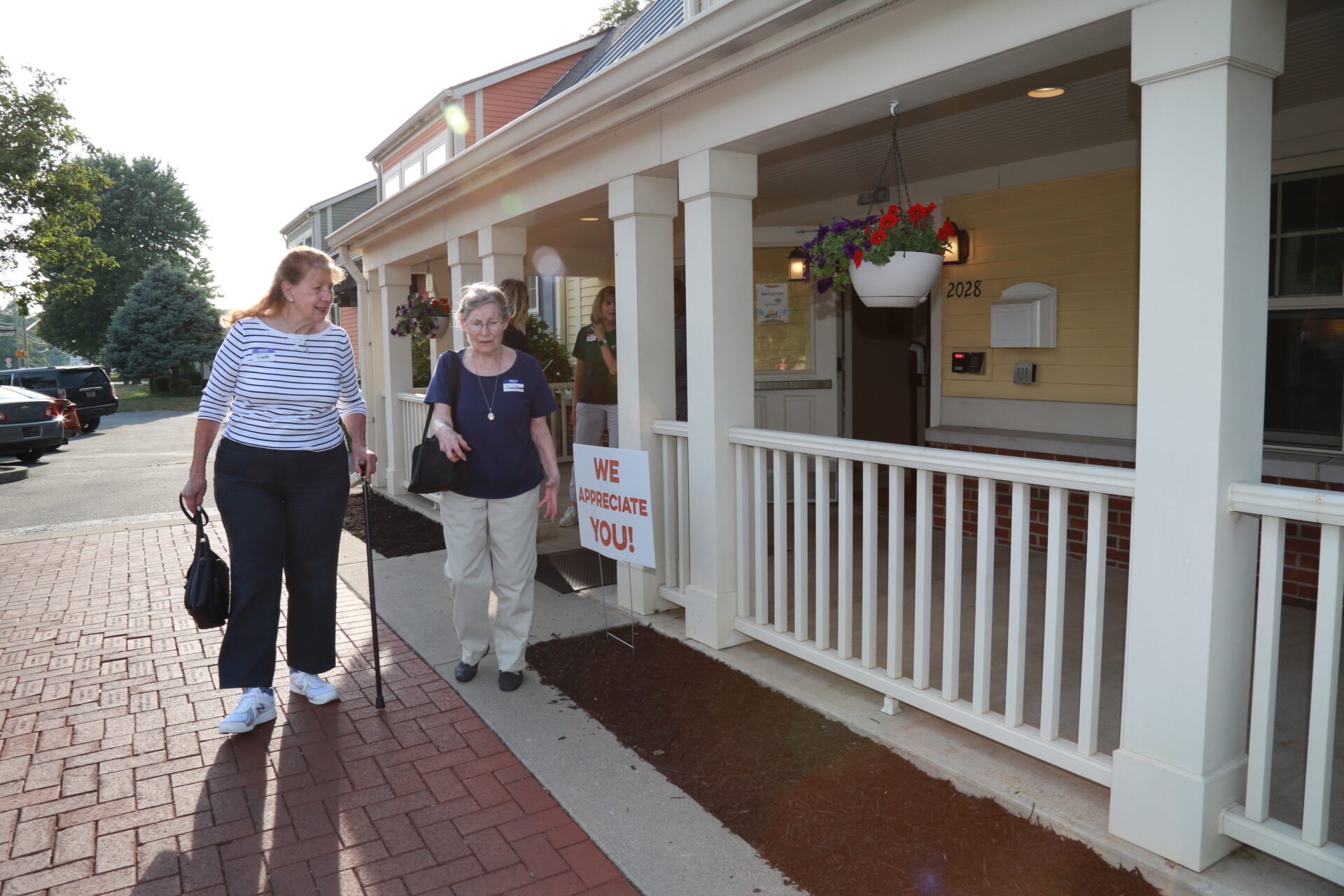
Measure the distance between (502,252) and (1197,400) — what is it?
507 centimetres

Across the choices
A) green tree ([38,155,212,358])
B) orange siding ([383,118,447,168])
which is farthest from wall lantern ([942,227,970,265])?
green tree ([38,155,212,358])

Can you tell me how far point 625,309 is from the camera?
15.9 feet

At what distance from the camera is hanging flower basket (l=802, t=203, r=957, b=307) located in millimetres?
3420

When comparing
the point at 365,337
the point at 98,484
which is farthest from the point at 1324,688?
the point at 98,484

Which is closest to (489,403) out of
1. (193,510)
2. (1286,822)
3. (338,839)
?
(193,510)

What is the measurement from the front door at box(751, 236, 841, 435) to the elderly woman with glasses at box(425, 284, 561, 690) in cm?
390

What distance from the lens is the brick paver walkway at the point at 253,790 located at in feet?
8.45

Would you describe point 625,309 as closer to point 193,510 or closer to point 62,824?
point 193,510

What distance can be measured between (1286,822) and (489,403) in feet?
10.2

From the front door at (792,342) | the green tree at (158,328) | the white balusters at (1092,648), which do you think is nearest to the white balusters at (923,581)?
the white balusters at (1092,648)

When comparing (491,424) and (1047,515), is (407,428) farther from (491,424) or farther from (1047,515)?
(1047,515)

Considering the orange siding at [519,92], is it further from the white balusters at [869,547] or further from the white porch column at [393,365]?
the white balusters at [869,547]

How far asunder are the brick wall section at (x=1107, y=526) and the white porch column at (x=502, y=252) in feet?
10.8

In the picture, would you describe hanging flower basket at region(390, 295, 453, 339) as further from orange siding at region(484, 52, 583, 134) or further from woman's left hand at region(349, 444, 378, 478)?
Answer: orange siding at region(484, 52, 583, 134)
